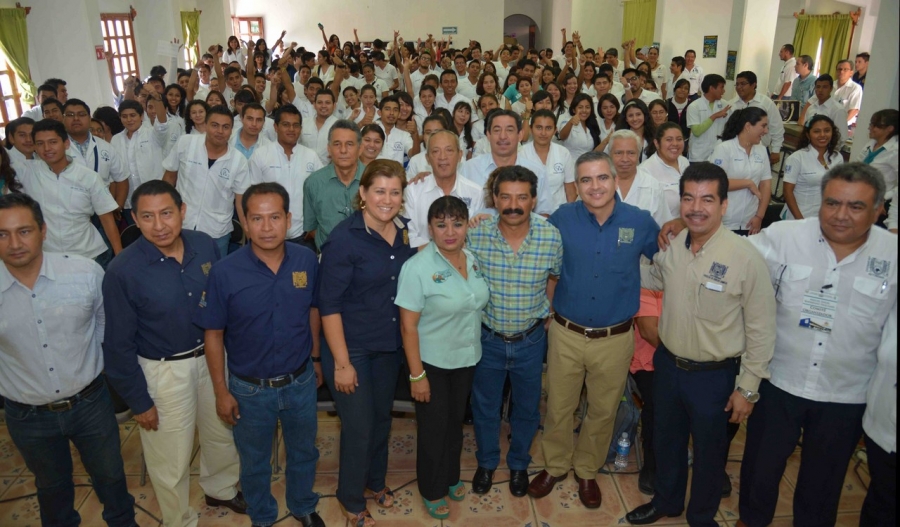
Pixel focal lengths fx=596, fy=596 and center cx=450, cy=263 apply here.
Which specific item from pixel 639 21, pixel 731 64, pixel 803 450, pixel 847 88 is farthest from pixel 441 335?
pixel 639 21

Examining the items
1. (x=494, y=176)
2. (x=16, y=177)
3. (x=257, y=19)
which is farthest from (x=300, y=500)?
(x=257, y=19)

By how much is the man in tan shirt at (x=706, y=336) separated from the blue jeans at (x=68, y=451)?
254 centimetres

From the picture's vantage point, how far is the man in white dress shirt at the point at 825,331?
2305 mm

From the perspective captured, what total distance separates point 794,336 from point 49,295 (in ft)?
10.2

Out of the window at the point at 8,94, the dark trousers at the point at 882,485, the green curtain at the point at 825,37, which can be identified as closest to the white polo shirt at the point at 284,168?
the dark trousers at the point at 882,485

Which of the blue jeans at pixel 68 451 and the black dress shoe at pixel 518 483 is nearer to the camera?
the blue jeans at pixel 68 451

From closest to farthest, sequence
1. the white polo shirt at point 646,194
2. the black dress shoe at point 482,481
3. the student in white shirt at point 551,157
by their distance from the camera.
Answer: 1. the black dress shoe at point 482,481
2. the white polo shirt at point 646,194
3. the student in white shirt at point 551,157

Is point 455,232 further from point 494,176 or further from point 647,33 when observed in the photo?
point 647,33

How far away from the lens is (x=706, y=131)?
21.8 feet

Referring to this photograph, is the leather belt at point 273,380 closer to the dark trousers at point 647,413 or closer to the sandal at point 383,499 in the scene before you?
the sandal at point 383,499

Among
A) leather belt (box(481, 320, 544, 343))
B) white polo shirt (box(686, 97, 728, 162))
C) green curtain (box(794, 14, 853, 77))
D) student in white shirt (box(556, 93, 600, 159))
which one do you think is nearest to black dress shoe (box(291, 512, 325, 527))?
leather belt (box(481, 320, 544, 343))

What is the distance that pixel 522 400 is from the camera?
310 cm

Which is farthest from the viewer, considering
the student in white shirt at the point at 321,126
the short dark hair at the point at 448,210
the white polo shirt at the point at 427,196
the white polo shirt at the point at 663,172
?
the student in white shirt at the point at 321,126

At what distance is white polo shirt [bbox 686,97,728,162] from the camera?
6668 mm
